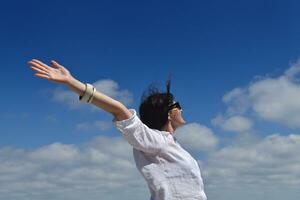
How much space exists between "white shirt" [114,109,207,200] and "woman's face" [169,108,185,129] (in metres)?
0.54

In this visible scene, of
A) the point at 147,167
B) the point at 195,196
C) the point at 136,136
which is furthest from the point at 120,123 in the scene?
the point at 195,196

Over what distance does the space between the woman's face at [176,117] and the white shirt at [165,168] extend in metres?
0.54

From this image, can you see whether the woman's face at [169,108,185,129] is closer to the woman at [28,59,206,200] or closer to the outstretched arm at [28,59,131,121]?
the woman at [28,59,206,200]

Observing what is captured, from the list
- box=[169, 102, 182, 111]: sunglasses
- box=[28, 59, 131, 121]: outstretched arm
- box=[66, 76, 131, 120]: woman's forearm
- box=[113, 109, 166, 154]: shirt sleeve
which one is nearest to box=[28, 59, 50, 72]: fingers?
box=[28, 59, 131, 121]: outstretched arm

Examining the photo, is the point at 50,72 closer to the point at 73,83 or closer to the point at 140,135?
the point at 73,83

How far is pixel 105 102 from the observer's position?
8375 mm

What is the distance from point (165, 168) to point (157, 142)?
371mm

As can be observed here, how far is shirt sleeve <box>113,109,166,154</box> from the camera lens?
8648 millimetres

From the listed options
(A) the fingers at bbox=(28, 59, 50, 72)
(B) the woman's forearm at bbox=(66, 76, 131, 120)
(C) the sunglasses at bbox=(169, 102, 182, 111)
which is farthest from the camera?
(C) the sunglasses at bbox=(169, 102, 182, 111)

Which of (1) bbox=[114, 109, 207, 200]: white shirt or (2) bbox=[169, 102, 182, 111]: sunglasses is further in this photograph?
(2) bbox=[169, 102, 182, 111]: sunglasses

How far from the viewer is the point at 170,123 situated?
9.82 m

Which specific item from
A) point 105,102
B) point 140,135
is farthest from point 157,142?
point 105,102

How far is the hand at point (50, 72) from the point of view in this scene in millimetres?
7921

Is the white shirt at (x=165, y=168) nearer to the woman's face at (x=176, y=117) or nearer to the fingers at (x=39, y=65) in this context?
the woman's face at (x=176, y=117)
